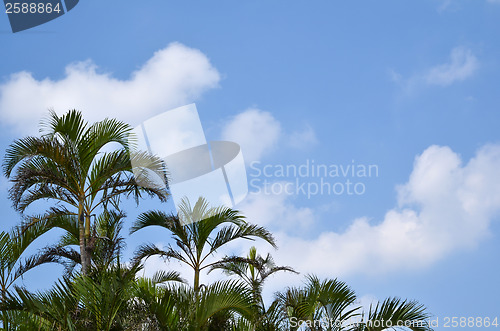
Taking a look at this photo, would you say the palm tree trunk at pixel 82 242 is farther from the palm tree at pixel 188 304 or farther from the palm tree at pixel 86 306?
the palm tree at pixel 86 306

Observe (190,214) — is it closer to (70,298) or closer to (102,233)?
(102,233)

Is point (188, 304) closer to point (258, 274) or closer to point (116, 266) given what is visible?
point (116, 266)

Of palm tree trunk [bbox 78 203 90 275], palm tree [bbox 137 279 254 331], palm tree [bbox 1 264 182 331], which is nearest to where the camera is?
palm tree [bbox 1 264 182 331]

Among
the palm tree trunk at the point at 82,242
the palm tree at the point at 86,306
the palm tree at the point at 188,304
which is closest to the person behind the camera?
the palm tree at the point at 86,306

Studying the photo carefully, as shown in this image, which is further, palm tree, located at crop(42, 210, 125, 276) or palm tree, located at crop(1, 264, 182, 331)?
palm tree, located at crop(42, 210, 125, 276)

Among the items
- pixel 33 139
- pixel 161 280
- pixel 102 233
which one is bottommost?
pixel 161 280

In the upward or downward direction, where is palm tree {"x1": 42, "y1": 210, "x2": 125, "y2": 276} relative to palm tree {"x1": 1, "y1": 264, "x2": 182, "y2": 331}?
upward

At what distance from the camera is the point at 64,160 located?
8773mm

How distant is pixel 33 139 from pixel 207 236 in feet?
12.7

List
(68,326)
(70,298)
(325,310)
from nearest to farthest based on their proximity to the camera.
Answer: (68,326), (70,298), (325,310)

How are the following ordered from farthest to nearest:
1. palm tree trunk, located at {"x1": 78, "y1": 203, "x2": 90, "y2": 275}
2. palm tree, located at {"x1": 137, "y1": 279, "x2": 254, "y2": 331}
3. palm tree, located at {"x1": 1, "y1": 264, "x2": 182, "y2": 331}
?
palm tree trunk, located at {"x1": 78, "y1": 203, "x2": 90, "y2": 275} → palm tree, located at {"x1": 137, "y1": 279, "x2": 254, "y2": 331} → palm tree, located at {"x1": 1, "y1": 264, "x2": 182, "y2": 331}

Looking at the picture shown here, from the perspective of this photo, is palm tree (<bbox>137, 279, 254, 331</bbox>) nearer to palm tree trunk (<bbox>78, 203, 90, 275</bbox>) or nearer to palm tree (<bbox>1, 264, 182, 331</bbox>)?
palm tree (<bbox>1, 264, 182, 331</bbox>)

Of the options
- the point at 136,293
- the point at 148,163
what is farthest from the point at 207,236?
the point at 136,293

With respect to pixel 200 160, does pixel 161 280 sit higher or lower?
lower
